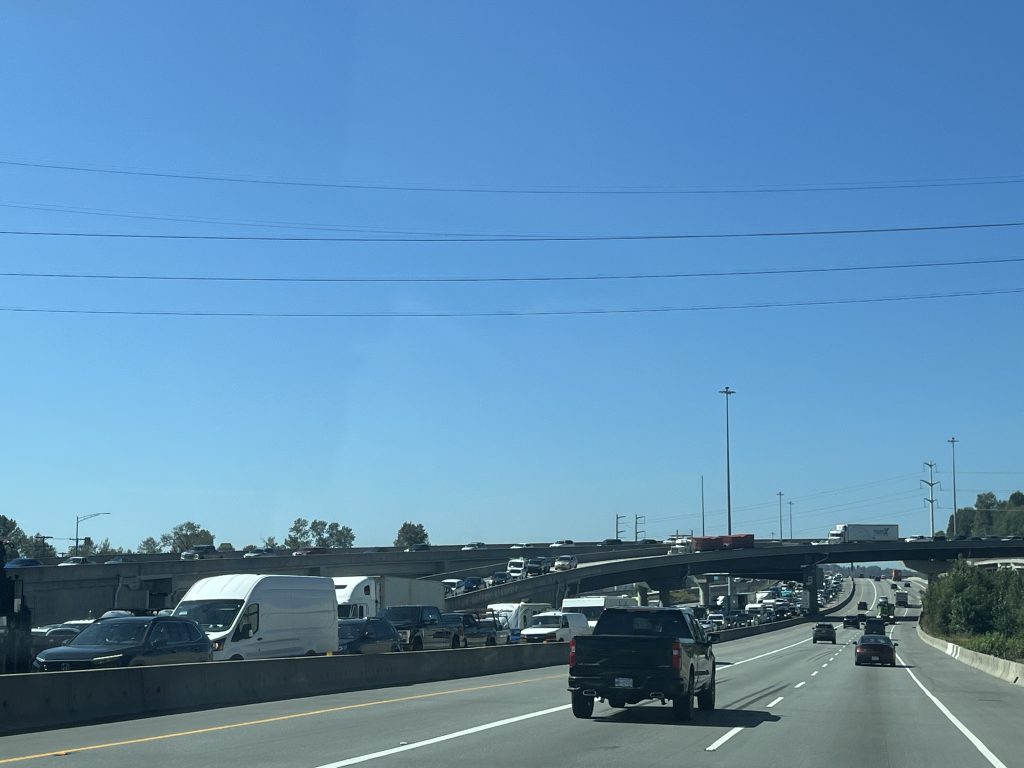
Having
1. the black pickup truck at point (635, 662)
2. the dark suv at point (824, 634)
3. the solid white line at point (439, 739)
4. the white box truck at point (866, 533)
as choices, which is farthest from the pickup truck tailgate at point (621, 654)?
the white box truck at point (866, 533)

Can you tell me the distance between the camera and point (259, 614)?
27891 millimetres

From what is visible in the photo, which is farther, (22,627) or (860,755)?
(22,627)

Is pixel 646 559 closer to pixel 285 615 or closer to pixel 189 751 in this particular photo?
pixel 285 615

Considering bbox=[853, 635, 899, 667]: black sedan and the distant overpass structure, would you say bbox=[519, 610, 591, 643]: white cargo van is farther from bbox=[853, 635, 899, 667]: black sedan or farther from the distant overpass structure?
the distant overpass structure

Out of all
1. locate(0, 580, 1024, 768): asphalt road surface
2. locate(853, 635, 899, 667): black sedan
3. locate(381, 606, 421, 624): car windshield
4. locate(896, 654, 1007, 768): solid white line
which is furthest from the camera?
locate(853, 635, 899, 667): black sedan

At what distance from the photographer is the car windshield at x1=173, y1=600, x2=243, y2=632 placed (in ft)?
89.0

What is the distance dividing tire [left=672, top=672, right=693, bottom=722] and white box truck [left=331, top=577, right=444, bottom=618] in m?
17.0

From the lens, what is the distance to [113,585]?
79.6m

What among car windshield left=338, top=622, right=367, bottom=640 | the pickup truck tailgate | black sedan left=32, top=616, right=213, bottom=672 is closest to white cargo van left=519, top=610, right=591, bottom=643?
car windshield left=338, top=622, right=367, bottom=640

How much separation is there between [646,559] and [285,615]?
9843cm

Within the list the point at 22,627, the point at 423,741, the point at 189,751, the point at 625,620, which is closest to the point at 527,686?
the point at 625,620

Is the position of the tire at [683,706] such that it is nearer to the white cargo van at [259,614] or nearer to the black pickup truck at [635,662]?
the black pickup truck at [635,662]

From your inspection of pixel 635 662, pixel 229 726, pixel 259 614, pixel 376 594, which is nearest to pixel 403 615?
pixel 376 594

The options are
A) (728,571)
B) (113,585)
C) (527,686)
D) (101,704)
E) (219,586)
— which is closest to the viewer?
(101,704)
